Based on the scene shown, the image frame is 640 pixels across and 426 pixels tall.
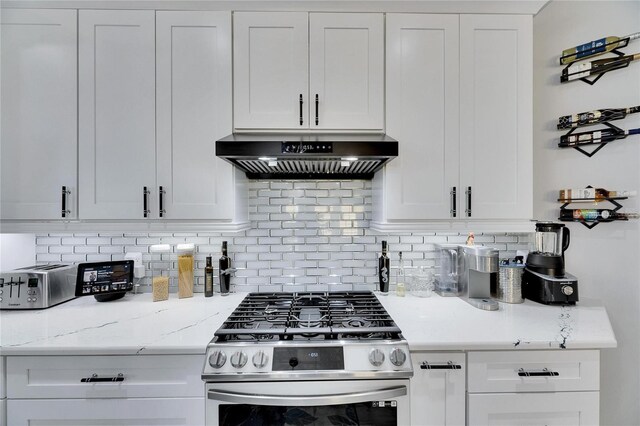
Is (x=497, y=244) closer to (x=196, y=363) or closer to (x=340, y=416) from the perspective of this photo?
(x=340, y=416)

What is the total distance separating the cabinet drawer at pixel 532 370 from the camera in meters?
1.26

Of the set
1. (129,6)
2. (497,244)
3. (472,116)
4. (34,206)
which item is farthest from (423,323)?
(129,6)

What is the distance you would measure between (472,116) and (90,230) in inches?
91.0

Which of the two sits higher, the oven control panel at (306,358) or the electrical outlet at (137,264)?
the electrical outlet at (137,264)

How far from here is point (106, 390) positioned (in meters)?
1.24

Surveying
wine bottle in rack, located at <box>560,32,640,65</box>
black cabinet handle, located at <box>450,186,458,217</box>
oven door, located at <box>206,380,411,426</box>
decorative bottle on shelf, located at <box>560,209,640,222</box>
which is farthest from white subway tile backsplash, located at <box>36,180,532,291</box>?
wine bottle in rack, located at <box>560,32,640,65</box>

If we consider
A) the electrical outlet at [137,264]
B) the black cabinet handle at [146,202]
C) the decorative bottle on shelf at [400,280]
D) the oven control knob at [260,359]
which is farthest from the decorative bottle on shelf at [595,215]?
the electrical outlet at [137,264]

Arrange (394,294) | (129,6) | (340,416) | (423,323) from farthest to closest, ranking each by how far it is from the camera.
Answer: (394,294)
(129,6)
(423,323)
(340,416)

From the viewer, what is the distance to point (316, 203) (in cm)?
202

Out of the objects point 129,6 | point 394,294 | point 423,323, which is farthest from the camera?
point 394,294

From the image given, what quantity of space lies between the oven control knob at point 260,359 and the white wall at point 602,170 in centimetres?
198

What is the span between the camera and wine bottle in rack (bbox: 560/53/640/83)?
1.75 m

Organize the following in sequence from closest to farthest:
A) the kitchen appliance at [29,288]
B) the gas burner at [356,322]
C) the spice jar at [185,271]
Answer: the gas burner at [356,322] < the kitchen appliance at [29,288] < the spice jar at [185,271]

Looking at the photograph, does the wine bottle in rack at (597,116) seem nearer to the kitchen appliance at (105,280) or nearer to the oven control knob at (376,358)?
the oven control knob at (376,358)
